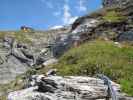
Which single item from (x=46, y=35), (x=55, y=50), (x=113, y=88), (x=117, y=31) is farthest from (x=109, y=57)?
(x=46, y=35)

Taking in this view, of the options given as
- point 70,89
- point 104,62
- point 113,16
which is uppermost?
point 113,16

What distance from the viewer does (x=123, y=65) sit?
22.7 metres

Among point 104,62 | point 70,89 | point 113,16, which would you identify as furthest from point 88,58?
point 113,16

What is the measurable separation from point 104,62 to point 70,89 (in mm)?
4795

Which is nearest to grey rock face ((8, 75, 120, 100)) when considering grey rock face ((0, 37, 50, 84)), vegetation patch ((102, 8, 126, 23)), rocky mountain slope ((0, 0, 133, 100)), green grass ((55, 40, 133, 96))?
rocky mountain slope ((0, 0, 133, 100))

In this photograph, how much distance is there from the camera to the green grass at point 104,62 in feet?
70.6

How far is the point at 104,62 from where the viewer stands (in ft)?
77.1

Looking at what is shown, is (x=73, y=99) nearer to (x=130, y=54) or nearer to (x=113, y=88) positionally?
(x=113, y=88)

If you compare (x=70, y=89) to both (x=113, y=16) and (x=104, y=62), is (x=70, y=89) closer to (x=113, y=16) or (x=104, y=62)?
(x=104, y=62)

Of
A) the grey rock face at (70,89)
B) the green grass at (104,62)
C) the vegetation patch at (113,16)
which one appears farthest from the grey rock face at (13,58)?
the grey rock face at (70,89)

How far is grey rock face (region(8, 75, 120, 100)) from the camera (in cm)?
1908

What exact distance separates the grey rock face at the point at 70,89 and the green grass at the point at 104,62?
1.46 meters

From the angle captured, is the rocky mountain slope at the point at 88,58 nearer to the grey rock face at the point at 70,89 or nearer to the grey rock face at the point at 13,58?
the grey rock face at the point at 70,89

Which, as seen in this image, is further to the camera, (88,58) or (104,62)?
(88,58)
